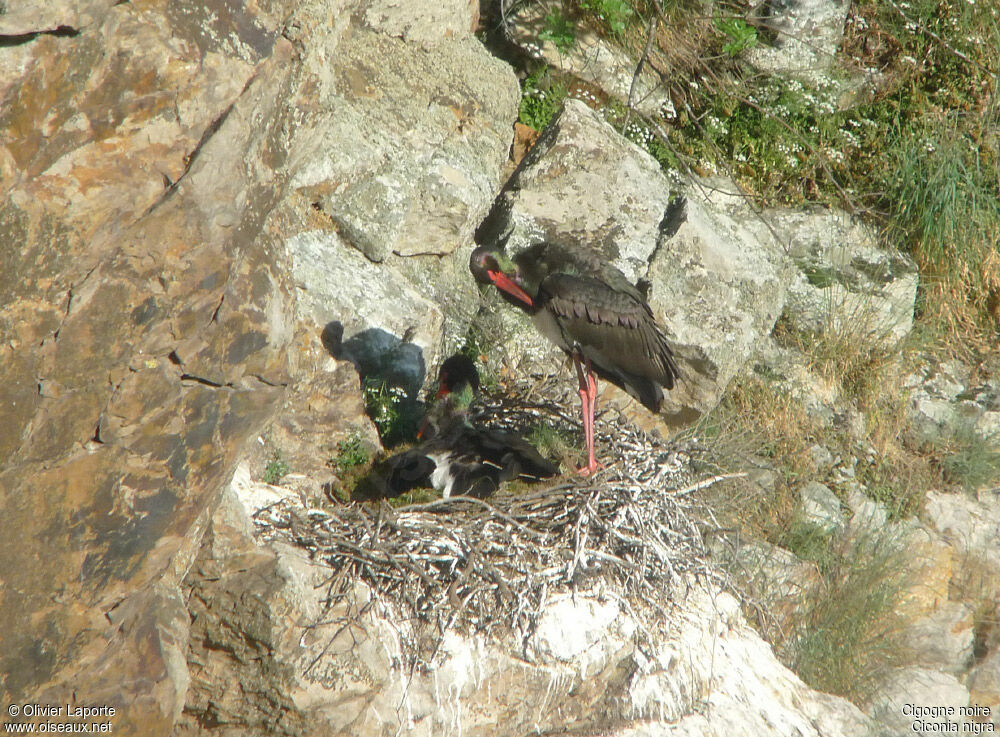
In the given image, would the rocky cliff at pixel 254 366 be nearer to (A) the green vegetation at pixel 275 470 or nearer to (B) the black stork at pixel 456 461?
(A) the green vegetation at pixel 275 470

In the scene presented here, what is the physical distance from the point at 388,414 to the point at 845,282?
3776 millimetres

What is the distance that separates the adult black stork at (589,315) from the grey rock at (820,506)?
5.86ft

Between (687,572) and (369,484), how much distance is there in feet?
5.71

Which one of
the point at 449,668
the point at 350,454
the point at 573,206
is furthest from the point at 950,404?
the point at 449,668

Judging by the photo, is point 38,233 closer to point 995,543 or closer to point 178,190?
point 178,190

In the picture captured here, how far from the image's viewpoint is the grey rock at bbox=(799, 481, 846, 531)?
6.32m

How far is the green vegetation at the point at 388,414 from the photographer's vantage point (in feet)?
17.9

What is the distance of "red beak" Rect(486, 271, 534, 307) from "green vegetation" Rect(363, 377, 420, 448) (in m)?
0.89

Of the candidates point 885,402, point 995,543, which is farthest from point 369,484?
point 995,543

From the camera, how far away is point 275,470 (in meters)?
4.84

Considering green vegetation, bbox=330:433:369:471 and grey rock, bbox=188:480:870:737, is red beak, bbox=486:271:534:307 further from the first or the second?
grey rock, bbox=188:480:870:737

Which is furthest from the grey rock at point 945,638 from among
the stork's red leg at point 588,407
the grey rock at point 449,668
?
the stork's red leg at point 588,407

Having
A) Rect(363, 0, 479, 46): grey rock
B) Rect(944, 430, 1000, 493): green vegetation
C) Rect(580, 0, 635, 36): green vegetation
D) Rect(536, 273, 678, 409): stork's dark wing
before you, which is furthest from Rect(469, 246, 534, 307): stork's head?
Rect(944, 430, 1000, 493): green vegetation

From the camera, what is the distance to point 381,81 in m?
6.12
